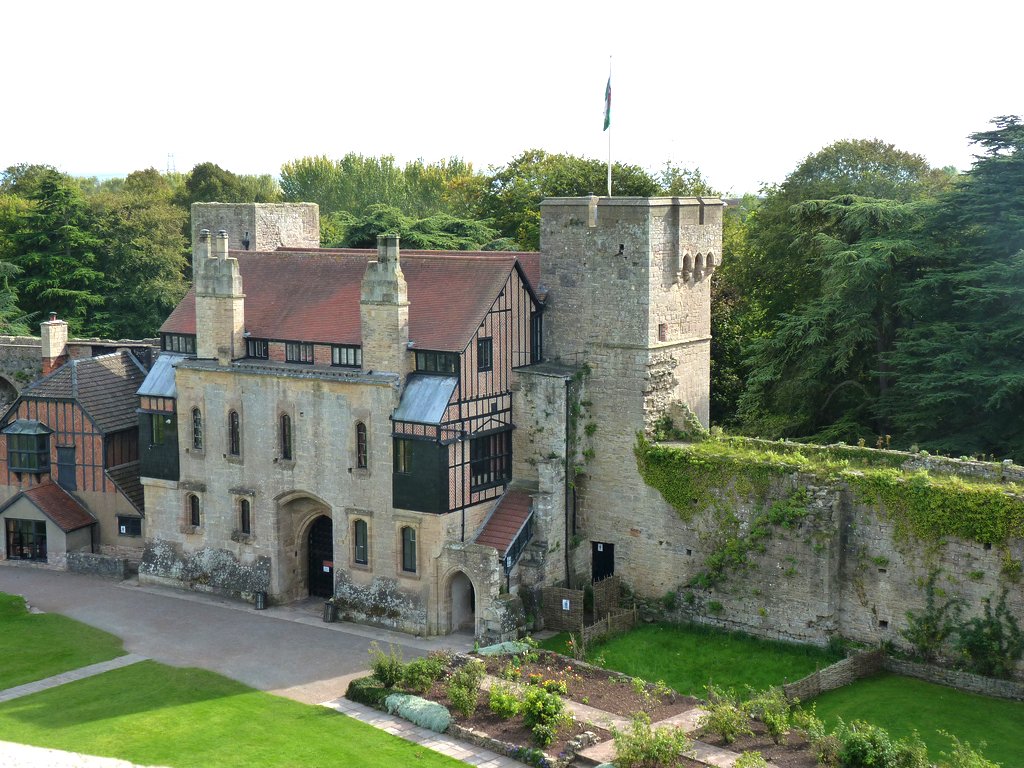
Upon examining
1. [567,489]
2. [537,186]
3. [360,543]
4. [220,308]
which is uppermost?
[537,186]

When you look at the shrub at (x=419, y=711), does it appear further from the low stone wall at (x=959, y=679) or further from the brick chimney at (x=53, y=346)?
the brick chimney at (x=53, y=346)

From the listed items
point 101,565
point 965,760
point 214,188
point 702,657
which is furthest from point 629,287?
point 214,188

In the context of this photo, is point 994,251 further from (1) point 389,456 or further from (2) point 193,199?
(2) point 193,199

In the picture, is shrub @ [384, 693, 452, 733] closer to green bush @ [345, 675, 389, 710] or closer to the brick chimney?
green bush @ [345, 675, 389, 710]

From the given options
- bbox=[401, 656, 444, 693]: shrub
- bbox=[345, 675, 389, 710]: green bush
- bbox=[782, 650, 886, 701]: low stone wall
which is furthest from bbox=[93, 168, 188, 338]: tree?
bbox=[782, 650, 886, 701]: low stone wall

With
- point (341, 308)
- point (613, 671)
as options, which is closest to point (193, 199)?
point (341, 308)

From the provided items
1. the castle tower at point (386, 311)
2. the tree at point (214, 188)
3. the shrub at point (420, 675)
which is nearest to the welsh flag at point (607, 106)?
the castle tower at point (386, 311)

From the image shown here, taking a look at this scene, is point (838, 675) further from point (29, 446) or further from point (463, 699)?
point (29, 446)
